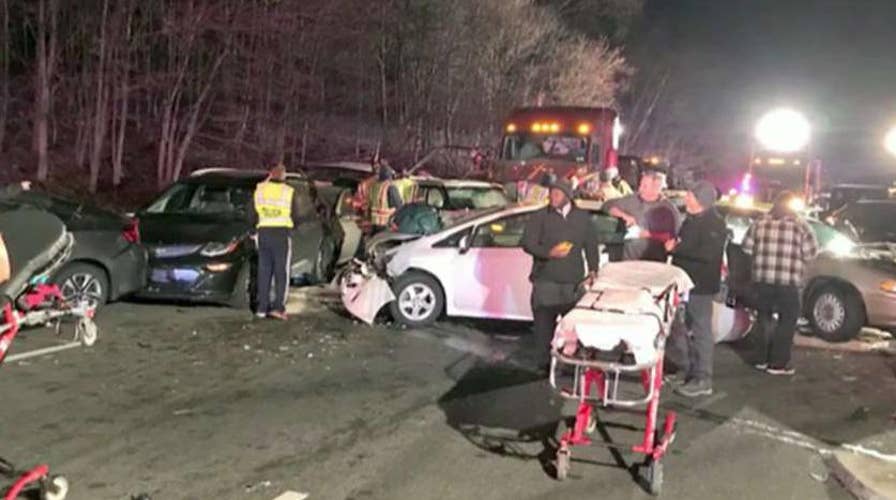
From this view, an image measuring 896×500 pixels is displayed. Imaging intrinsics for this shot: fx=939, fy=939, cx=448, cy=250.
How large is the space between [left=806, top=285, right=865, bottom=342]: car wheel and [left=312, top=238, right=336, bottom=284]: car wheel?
20.7 feet

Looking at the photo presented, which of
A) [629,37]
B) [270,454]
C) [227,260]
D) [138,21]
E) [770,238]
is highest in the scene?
[629,37]

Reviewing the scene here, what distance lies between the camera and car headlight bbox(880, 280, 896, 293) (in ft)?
34.4

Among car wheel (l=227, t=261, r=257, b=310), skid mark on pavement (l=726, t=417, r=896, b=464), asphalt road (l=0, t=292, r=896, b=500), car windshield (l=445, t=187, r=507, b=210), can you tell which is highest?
car windshield (l=445, t=187, r=507, b=210)

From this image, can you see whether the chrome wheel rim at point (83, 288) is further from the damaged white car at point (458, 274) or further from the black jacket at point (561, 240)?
the black jacket at point (561, 240)

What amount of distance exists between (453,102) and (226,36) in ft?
→ 49.8

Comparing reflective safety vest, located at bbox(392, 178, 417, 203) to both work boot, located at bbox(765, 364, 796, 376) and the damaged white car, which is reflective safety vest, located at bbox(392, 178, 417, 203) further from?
work boot, located at bbox(765, 364, 796, 376)

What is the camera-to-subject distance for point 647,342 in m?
5.18

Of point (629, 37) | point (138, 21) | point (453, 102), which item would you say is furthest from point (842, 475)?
point (629, 37)

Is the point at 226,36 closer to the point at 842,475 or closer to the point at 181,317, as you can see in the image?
the point at 181,317

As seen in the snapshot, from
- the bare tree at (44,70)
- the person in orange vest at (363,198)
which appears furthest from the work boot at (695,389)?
the bare tree at (44,70)

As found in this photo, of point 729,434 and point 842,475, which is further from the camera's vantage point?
point 729,434

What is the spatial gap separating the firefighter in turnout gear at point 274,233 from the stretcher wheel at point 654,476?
237 inches

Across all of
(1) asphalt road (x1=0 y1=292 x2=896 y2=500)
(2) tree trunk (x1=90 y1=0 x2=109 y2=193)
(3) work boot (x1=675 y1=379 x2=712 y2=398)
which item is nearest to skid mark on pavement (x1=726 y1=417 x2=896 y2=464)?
(1) asphalt road (x1=0 y1=292 x2=896 y2=500)

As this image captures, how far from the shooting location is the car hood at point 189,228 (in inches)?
429
